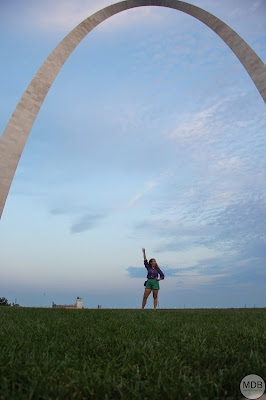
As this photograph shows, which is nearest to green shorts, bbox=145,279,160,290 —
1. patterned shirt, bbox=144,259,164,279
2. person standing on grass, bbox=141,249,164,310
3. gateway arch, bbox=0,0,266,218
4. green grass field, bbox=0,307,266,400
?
person standing on grass, bbox=141,249,164,310

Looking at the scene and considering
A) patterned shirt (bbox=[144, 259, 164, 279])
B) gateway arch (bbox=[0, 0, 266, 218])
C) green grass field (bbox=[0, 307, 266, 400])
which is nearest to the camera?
green grass field (bbox=[0, 307, 266, 400])

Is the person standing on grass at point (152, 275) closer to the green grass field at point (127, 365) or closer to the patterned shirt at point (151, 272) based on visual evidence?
the patterned shirt at point (151, 272)

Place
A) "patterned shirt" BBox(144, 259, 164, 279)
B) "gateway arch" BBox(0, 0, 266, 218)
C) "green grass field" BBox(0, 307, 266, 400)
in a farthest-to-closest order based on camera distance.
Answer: "gateway arch" BBox(0, 0, 266, 218), "patterned shirt" BBox(144, 259, 164, 279), "green grass field" BBox(0, 307, 266, 400)

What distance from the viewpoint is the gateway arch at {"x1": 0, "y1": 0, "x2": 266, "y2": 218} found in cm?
1797

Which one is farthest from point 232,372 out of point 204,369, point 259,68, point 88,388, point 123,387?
point 259,68

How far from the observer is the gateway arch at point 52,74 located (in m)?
18.0

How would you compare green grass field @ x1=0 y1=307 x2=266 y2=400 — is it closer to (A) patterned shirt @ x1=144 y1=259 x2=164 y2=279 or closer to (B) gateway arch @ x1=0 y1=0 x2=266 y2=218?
(A) patterned shirt @ x1=144 y1=259 x2=164 y2=279

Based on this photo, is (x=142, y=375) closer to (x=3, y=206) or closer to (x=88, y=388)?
(x=88, y=388)

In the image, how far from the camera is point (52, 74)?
20.2 m

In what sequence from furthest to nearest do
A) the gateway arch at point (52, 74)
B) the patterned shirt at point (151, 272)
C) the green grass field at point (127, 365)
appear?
the gateway arch at point (52, 74) → the patterned shirt at point (151, 272) → the green grass field at point (127, 365)

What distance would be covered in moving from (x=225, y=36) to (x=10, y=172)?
16.6 m

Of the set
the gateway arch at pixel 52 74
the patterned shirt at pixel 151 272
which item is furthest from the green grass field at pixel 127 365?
the gateway arch at pixel 52 74

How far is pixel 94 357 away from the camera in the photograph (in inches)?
128

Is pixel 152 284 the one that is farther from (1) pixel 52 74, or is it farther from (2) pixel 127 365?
(1) pixel 52 74
